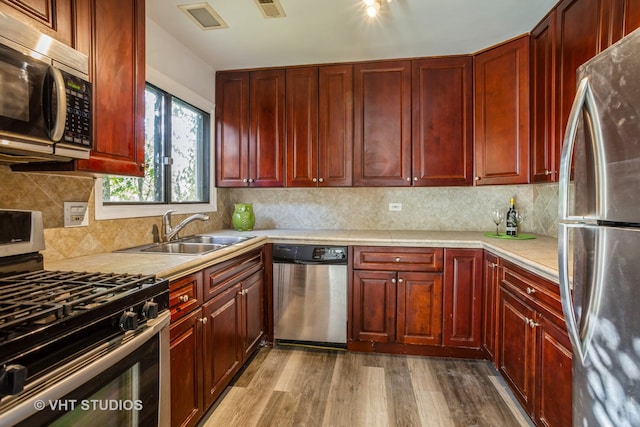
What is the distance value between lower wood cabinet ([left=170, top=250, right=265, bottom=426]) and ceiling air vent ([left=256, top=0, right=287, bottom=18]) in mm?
1570

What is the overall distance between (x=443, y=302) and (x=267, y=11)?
2.35m

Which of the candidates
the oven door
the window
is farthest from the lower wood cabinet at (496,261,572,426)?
the window

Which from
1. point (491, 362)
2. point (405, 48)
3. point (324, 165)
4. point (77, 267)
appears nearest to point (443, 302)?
point (491, 362)

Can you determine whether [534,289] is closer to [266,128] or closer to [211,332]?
[211,332]

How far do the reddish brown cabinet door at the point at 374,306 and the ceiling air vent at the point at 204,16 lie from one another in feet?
6.59

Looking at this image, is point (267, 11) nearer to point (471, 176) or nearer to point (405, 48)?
point (405, 48)

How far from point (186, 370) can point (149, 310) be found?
612 millimetres

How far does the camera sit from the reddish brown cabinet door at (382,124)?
282 centimetres

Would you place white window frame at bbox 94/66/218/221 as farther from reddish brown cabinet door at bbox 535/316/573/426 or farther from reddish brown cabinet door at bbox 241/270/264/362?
reddish brown cabinet door at bbox 535/316/573/426

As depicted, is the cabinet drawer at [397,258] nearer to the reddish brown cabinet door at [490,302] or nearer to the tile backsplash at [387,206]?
the reddish brown cabinet door at [490,302]

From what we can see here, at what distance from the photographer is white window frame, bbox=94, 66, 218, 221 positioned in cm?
185

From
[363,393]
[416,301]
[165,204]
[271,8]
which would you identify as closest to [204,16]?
[271,8]

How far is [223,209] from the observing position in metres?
3.28
